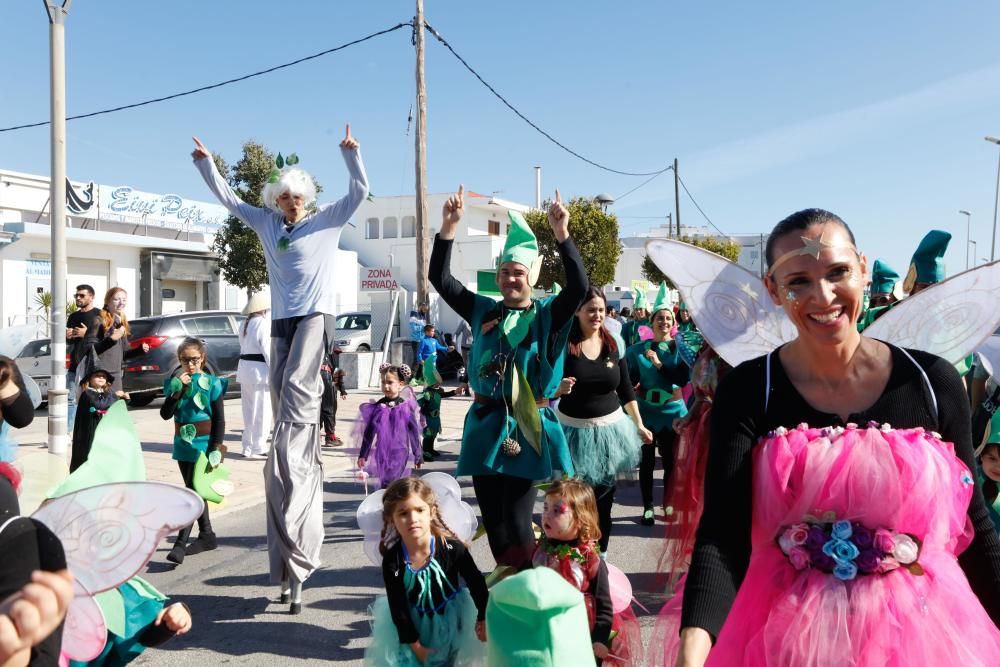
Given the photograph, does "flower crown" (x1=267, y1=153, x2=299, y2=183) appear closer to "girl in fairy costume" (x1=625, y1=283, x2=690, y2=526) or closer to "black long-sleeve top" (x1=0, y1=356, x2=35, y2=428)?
"black long-sleeve top" (x1=0, y1=356, x2=35, y2=428)

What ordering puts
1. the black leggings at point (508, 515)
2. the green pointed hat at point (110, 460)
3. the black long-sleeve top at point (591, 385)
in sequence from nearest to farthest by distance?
the green pointed hat at point (110, 460) < the black leggings at point (508, 515) < the black long-sleeve top at point (591, 385)

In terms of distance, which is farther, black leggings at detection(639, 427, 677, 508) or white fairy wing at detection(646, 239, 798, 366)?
black leggings at detection(639, 427, 677, 508)

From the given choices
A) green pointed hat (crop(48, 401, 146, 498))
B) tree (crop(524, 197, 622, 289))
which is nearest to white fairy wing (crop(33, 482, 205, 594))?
green pointed hat (crop(48, 401, 146, 498))

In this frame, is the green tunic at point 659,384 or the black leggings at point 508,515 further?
the green tunic at point 659,384

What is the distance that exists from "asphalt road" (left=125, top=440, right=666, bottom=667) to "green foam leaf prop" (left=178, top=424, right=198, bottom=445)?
0.82 meters

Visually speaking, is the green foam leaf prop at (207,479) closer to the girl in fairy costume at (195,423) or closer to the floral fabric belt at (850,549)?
the girl in fairy costume at (195,423)

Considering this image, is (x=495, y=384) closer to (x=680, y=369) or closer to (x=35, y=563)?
(x=35, y=563)

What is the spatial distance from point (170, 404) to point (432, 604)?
11.6ft

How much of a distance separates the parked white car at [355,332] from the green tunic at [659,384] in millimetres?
14275

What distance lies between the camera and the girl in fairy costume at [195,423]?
5816 millimetres

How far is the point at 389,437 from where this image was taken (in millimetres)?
6840

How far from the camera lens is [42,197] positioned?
27656 millimetres

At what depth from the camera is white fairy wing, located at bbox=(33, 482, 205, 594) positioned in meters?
2.03

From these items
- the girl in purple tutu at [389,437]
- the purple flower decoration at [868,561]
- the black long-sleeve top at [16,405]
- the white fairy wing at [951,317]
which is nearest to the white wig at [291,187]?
the black long-sleeve top at [16,405]
